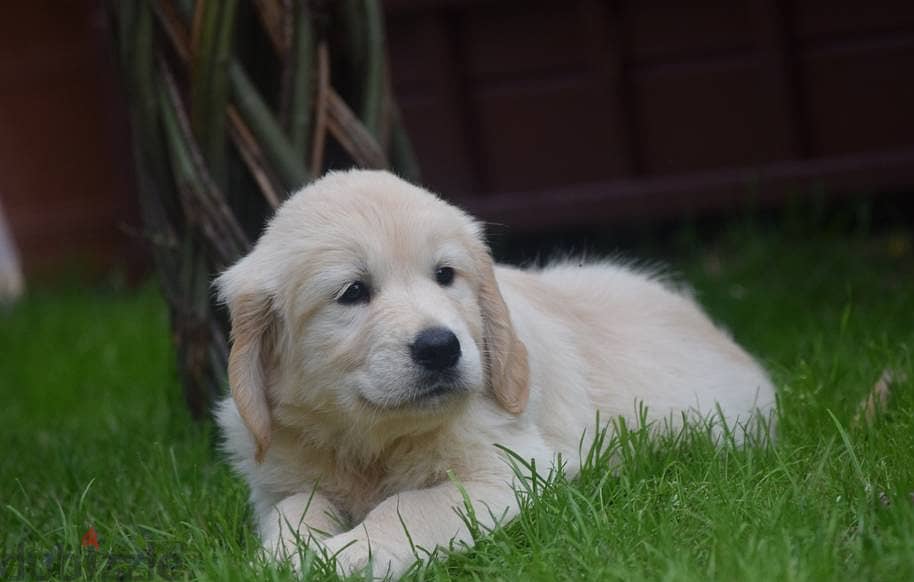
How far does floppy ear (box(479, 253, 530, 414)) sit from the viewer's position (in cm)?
341

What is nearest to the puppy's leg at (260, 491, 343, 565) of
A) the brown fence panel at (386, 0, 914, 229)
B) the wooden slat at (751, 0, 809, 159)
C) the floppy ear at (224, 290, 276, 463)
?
the floppy ear at (224, 290, 276, 463)

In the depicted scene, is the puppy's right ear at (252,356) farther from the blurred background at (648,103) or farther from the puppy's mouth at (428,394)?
the blurred background at (648,103)

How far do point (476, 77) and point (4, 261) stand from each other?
664cm

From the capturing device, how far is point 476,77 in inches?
324

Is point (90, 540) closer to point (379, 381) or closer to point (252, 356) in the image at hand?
point (252, 356)

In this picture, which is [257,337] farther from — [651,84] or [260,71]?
[651,84]

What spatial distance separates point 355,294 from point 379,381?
251 mm

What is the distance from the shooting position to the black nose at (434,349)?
Answer: 308cm

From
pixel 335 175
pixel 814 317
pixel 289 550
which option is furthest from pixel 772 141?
pixel 289 550

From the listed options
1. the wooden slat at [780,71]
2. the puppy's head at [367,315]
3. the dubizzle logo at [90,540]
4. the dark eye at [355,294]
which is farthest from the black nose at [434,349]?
the wooden slat at [780,71]

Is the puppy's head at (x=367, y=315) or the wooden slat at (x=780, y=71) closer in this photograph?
the puppy's head at (x=367, y=315)

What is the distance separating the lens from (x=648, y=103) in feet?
26.3

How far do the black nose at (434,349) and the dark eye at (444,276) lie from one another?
10.2 inches

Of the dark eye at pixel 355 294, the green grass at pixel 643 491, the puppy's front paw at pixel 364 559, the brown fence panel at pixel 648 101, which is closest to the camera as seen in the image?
the green grass at pixel 643 491
